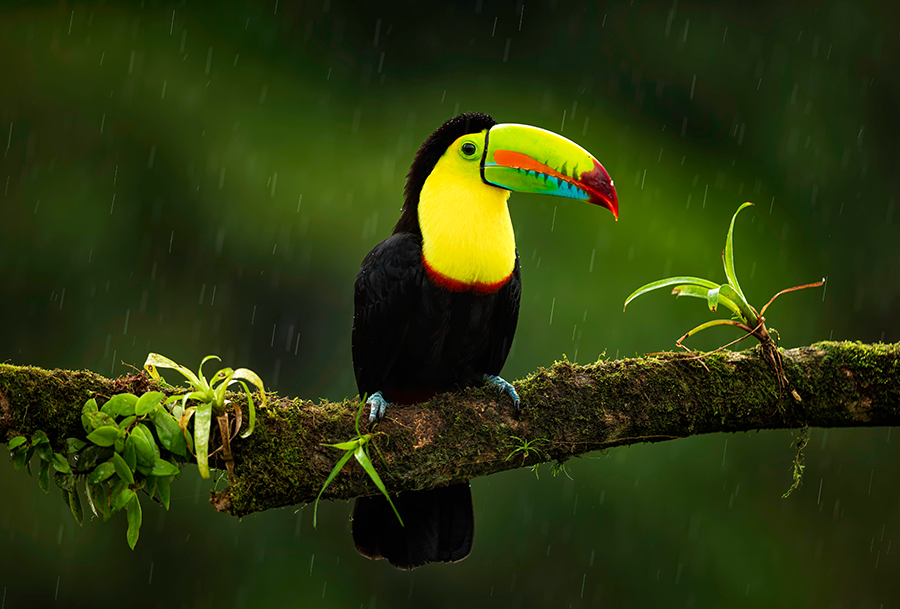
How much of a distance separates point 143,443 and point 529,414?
115 cm

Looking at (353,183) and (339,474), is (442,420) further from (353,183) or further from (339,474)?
(353,183)

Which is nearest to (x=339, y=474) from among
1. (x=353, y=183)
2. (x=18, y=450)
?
(x=18, y=450)

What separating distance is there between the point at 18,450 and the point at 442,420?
47.1 inches

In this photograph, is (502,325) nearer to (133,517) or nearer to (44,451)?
(133,517)

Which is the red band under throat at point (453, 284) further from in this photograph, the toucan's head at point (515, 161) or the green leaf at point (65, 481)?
the green leaf at point (65, 481)

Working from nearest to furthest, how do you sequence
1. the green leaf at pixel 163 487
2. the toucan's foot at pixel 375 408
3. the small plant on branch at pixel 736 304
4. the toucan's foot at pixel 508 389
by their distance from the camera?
Answer: the green leaf at pixel 163 487, the toucan's foot at pixel 375 408, the toucan's foot at pixel 508 389, the small plant on branch at pixel 736 304

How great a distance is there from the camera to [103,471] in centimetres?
200

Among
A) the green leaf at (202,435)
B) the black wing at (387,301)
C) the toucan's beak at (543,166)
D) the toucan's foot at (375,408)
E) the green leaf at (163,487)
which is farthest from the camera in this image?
the black wing at (387,301)

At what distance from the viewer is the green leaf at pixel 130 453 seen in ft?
6.54

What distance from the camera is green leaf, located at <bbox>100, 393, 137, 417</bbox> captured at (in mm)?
2002

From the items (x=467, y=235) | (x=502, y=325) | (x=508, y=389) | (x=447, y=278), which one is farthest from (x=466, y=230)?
(x=508, y=389)

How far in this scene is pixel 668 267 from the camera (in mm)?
6234

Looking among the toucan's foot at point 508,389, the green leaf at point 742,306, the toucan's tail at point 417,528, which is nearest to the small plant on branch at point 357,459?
the toucan's foot at point 508,389

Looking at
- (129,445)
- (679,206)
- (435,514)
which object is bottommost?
(435,514)
